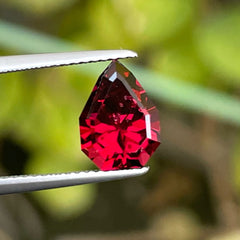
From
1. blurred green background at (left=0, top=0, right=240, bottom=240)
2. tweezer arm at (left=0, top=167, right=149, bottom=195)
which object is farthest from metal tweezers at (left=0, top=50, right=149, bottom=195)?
blurred green background at (left=0, top=0, right=240, bottom=240)

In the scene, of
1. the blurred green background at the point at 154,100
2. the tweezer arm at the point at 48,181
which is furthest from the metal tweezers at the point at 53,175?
the blurred green background at the point at 154,100

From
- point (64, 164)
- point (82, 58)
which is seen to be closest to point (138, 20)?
point (64, 164)

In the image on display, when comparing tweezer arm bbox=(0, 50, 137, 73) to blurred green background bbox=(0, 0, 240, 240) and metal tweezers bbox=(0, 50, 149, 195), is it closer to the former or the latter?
metal tweezers bbox=(0, 50, 149, 195)

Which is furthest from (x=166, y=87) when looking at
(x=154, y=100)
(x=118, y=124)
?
(x=118, y=124)

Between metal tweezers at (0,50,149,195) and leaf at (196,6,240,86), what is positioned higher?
leaf at (196,6,240,86)

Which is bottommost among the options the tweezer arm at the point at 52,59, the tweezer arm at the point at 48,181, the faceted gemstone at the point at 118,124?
the tweezer arm at the point at 48,181

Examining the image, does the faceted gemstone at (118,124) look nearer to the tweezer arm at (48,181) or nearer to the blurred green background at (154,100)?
the tweezer arm at (48,181)

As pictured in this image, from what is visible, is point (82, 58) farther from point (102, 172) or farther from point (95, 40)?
point (95, 40)
